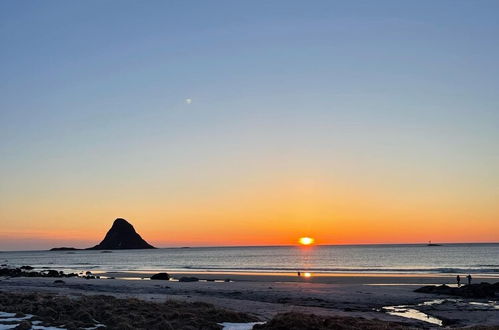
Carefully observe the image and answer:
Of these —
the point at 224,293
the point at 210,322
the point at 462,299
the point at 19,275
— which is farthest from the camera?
the point at 19,275

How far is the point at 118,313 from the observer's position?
23.2 metres

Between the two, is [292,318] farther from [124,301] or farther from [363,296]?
[363,296]

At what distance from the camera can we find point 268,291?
45.3 m

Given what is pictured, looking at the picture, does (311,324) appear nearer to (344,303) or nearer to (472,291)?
(344,303)

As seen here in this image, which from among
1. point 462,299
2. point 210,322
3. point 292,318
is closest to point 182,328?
point 210,322

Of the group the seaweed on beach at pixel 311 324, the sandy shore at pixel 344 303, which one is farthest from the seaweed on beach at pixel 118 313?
the sandy shore at pixel 344 303

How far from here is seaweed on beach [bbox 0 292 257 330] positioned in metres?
21.3

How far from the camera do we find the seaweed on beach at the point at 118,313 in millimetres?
21312

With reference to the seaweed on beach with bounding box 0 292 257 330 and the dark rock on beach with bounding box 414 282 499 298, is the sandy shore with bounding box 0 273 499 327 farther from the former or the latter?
the seaweed on beach with bounding box 0 292 257 330

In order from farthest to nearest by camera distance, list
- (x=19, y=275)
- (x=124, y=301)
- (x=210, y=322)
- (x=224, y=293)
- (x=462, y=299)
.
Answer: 1. (x=19, y=275)
2. (x=224, y=293)
3. (x=462, y=299)
4. (x=124, y=301)
5. (x=210, y=322)

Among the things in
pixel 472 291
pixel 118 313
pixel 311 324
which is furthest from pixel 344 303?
pixel 118 313

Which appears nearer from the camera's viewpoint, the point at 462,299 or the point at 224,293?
the point at 462,299

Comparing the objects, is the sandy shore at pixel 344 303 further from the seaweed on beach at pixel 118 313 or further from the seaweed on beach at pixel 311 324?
the seaweed on beach at pixel 311 324

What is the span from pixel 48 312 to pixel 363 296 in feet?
85.2
